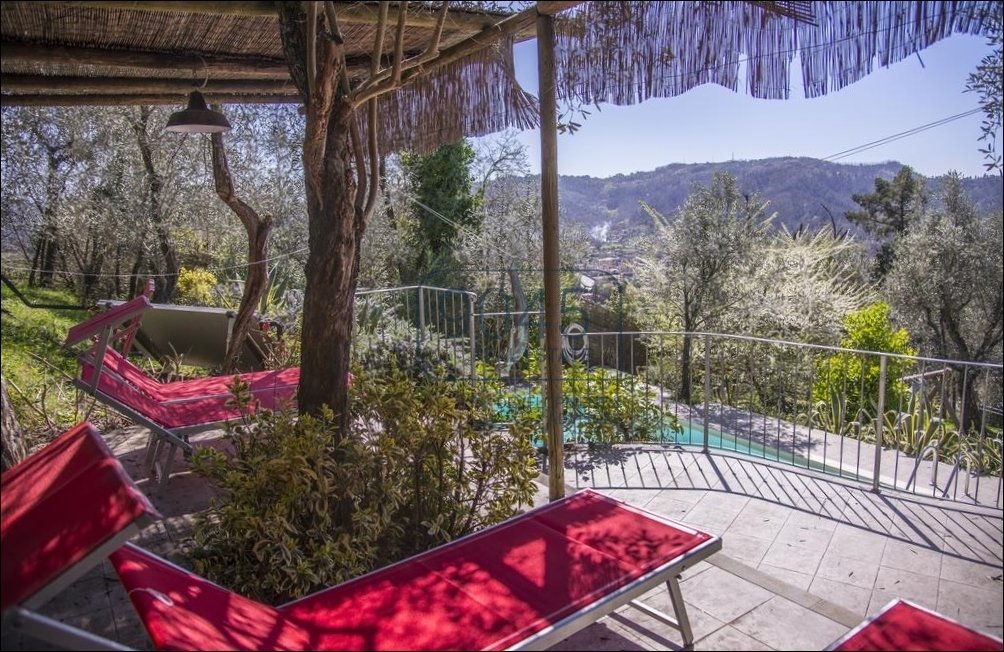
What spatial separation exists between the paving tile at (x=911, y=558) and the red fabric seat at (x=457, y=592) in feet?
3.63

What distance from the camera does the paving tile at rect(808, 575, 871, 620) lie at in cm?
272

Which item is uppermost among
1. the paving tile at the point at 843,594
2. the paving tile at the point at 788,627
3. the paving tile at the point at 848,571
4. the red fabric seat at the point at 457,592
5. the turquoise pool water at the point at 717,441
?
the red fabric seat at the point at 457,592

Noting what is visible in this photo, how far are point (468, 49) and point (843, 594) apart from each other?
10.0 feet

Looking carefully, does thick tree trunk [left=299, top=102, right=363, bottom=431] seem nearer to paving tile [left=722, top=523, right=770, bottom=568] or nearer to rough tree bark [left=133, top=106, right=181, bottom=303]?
paving tile [left=722, top=523, right=770, bottom=568]

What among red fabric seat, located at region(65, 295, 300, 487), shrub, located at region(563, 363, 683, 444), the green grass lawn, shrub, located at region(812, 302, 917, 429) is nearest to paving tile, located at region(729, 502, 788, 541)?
shrub, located at region(563, 363, 683, 444)

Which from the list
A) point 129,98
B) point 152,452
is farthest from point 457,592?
point 129,98

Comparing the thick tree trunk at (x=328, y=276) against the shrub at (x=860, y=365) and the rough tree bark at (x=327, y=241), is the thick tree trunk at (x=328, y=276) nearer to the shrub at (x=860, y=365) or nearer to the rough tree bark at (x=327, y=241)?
the rough tree bark at (x=327, y=241)

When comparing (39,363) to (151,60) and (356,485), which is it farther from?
(356,485)

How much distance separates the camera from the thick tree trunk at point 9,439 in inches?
89.0

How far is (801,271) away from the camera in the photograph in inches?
483

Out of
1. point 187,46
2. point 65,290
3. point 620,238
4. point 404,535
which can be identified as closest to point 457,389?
point 404,535

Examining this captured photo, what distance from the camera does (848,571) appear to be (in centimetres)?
304

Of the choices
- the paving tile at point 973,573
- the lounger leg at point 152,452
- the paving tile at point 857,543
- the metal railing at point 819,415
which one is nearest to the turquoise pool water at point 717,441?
the metal railing at point 819,415

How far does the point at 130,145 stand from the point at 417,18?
5448 millimetres
